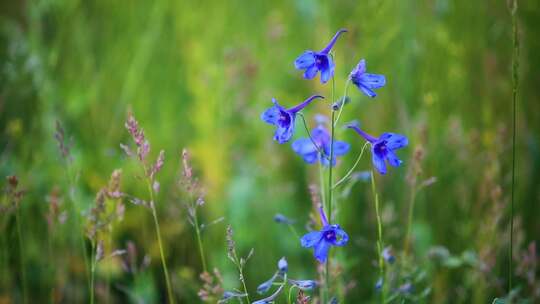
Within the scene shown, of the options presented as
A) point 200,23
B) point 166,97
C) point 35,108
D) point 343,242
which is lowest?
point 343,242

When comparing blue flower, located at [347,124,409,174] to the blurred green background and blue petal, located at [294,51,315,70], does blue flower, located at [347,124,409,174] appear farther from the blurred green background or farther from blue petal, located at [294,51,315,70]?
the blurred green background

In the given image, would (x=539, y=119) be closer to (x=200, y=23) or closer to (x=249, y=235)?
(x=249, y=235)

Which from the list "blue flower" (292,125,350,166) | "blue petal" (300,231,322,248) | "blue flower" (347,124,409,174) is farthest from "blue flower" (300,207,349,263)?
"blue flower" (292,125,350,166)

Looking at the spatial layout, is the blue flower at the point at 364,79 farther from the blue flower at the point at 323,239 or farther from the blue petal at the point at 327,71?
the blue flower at the point at 323,239

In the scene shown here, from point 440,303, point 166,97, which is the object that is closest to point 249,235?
point 440,303

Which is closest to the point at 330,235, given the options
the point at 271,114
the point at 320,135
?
the point at 271,114

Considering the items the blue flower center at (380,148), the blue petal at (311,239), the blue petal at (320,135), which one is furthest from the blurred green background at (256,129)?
the blue petal at (311,239)
